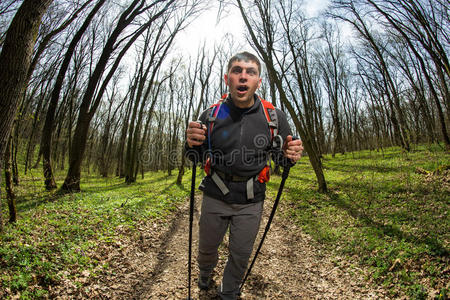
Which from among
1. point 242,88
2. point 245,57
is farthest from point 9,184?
point 245,57

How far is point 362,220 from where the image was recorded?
5.27 meters

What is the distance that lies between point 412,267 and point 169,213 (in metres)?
6.12

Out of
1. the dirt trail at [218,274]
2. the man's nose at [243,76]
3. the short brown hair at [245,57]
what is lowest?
the dirt trail at [218,274]

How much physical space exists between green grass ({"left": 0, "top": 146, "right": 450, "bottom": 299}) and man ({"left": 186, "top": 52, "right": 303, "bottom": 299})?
7.98 ft

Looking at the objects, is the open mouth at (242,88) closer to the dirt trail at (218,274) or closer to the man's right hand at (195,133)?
the man's right hand at (195,133)

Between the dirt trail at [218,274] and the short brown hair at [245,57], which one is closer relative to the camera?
the short brown hair at [245,57]

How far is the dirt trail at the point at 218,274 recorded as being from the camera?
324 centimetres

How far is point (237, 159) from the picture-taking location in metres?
2.38

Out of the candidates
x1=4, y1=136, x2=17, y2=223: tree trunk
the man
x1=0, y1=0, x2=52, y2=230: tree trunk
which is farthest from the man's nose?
x1=4, y1=136, x2=17, y2=223: tree trunk

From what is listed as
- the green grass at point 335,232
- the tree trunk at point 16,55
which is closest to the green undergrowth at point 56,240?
the green grass at point 335,232

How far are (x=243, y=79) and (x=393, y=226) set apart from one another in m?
4.79

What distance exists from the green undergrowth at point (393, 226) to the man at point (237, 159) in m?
2.54

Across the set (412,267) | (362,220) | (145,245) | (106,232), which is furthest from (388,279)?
(106,232)

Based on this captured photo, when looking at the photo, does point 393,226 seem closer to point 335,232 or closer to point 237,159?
point 335,232
